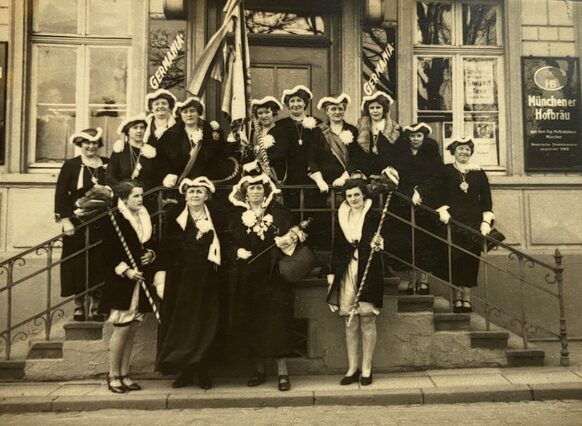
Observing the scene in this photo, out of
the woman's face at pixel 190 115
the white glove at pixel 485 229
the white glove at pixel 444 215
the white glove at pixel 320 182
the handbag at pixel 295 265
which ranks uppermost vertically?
the woman's face at pixel 190 115

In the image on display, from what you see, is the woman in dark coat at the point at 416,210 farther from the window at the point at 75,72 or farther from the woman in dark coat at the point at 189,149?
the window at the point at 75,72

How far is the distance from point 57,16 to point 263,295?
5.41 m

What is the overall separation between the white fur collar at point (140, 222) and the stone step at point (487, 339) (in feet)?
11.9

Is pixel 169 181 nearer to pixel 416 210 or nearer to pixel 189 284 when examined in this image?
pixel 189 284

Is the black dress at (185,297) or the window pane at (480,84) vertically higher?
the window pane at (480,84)

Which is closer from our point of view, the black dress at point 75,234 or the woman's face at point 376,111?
the black dress at point 75,234

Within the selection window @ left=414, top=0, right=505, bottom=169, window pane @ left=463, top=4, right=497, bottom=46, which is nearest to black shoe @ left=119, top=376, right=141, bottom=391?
window @ left=414, top=0, right=505, bottom=169

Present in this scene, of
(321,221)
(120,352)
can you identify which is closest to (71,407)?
(120,352)

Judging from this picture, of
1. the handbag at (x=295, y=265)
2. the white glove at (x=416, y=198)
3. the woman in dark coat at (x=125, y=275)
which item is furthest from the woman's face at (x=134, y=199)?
the white glove at (x=416, y=198)

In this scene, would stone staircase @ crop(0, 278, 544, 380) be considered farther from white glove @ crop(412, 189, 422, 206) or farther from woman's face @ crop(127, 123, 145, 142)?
woman's face @ crop(127, 123, 145, 142)

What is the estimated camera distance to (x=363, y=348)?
552cm

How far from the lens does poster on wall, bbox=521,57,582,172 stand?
8.03m

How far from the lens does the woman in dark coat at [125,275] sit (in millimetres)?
5262

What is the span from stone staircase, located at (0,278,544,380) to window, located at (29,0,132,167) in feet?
10.9
